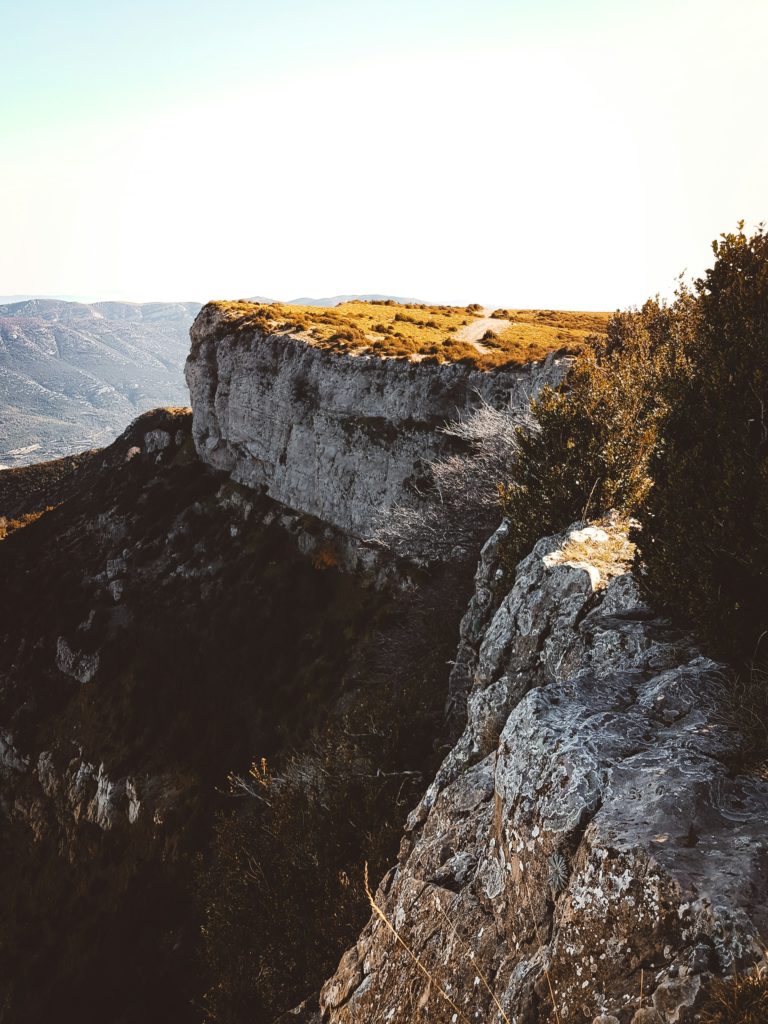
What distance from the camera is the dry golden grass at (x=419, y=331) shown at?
123 feet

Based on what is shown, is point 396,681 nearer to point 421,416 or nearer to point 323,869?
point 323,869

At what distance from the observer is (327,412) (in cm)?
4247

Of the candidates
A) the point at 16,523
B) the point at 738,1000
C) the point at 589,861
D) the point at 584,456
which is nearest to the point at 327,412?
the point at 584,456

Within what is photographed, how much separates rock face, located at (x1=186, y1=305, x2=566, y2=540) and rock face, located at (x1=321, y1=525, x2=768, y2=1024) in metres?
23.1

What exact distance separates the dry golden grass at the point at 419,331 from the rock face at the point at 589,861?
2592 centimetres

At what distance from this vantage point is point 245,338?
50000mm

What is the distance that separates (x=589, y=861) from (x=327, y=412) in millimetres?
39613

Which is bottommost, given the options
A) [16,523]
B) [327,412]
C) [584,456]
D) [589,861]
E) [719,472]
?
[16,523]

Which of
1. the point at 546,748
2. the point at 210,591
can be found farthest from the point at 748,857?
the point at 210,591

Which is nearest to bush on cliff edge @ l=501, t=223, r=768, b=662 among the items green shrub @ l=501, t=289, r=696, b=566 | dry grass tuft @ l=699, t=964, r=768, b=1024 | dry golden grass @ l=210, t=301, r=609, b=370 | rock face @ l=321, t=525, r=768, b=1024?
rock face @ l=321, t=525, r=768, b=1024

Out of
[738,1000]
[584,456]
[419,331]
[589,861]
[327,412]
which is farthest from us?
[419,331]

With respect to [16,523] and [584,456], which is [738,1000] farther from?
[16,523]

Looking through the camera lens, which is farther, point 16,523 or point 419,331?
point 16,523

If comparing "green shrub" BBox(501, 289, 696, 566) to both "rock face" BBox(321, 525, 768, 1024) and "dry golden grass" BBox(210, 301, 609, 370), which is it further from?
"dry golden grass" BBox(210, 301, 609, 370)
